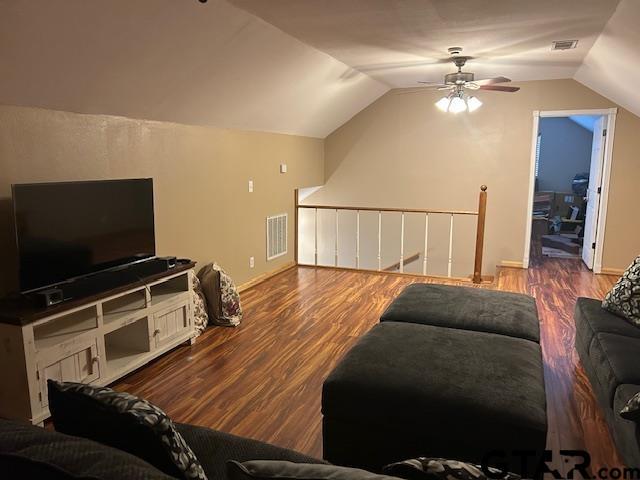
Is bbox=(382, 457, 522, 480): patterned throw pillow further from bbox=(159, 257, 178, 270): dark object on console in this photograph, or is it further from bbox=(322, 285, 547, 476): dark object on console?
bbox=(159, 257, 178, 270): dark object on console

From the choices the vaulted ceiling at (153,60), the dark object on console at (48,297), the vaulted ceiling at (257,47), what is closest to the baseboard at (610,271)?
the vaulted ceiling at (257,47)

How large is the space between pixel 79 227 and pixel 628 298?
11.5ft

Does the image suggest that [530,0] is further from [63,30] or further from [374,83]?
[374,83]

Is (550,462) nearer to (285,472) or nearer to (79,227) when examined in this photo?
(285,472)

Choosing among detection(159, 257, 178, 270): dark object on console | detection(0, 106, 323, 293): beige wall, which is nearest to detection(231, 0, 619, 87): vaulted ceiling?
detection(0, 106, 323, 293): beige wall

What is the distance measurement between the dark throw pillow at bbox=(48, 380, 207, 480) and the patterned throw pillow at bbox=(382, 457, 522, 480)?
52 cm

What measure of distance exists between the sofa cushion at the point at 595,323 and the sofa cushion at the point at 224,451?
212 cm

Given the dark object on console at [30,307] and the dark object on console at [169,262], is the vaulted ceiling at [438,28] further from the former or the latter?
the dark object on console at [30,307]

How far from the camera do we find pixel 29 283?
8.82 feet

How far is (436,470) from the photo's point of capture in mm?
1163

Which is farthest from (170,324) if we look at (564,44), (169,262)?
(564,44)

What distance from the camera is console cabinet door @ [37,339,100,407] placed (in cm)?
260

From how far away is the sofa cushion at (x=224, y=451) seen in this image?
5.24ft

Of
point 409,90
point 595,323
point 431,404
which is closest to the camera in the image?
point 431,404
